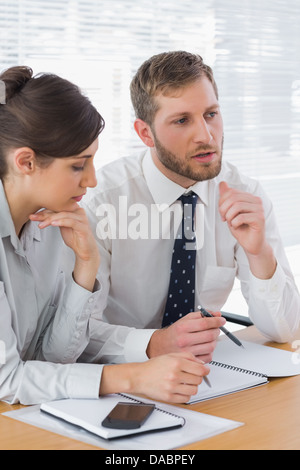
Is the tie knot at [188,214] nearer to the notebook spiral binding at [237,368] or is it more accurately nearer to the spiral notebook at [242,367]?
the spiral notebook at [242,367]

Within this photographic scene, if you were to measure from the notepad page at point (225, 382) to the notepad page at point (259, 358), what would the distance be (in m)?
0.04

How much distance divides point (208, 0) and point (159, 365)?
8.96 feet

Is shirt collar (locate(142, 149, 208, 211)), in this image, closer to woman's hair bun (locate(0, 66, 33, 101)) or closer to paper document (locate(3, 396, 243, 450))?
woman's hair bun (locate(0, 66, 33, 101))

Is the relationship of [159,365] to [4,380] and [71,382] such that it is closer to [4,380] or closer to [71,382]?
[71,382]

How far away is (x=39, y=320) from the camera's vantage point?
1.74 m

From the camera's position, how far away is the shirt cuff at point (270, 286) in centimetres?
199

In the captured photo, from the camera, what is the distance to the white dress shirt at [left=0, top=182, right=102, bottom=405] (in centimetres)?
148

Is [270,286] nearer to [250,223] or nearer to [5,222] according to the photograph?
[250,223]

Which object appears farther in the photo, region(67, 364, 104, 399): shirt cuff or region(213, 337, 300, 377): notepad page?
region(213, 337, 300, 377): notepad page

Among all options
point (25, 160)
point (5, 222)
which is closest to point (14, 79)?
point (25, 160)

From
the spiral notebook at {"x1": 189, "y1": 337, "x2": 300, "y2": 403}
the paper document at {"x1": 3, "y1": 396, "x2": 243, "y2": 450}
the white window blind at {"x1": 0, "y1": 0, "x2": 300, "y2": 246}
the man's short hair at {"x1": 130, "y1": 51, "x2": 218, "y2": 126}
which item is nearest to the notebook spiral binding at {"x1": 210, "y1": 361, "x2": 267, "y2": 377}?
the spiral notebook at {"x1": 189, "y1": 337, "x2": 300, "y2": 403}

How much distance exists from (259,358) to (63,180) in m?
0.69

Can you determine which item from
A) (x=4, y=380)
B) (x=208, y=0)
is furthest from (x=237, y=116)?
(x=4, y=380)

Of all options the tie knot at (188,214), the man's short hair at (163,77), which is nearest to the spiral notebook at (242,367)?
the tie knot at (188,214)
